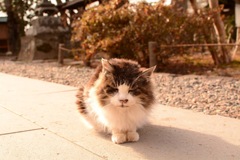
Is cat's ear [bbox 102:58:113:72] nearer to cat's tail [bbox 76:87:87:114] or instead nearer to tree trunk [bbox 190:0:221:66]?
cat's tail [bbox 76:87:87:114]

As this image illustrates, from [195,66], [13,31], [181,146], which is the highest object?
[13,31]

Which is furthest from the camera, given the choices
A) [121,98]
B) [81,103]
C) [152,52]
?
[152,52]

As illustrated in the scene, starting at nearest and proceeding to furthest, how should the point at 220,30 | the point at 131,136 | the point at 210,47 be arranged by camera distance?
the point at 131,136 → the point at 210,47 → the point at 220,30

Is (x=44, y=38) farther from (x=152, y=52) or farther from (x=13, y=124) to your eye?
(x=13, y=124)

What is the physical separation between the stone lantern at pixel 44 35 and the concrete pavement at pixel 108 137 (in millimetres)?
11508

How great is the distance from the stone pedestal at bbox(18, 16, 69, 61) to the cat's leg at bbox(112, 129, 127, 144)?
1350 centimetres

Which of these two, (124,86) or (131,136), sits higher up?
(124,86)

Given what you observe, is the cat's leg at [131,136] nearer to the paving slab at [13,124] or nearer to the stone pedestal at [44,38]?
the paving slab at [13,124]

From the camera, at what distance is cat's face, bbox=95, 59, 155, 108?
2912 mm

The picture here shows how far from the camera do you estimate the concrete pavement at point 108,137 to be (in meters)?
2.92

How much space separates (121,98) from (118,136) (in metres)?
0.49

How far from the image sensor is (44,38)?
16.1 m

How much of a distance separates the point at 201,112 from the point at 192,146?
1.53m

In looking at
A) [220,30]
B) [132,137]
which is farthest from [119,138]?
[220,30]
